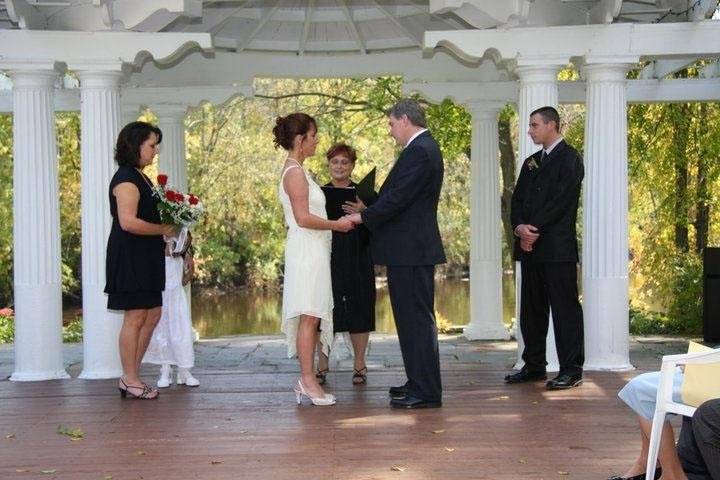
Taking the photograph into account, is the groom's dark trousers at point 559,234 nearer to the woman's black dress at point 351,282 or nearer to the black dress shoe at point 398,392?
the woman's black dress at point 351,282

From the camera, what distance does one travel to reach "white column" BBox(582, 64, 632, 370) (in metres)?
9.34

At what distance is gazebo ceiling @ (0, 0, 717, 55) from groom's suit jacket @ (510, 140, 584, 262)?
4.37 feet

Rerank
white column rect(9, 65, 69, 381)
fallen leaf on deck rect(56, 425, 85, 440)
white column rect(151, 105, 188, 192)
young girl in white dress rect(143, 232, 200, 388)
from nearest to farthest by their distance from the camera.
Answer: fallen leaf on deck rect(56, 425, 85, 440), young girl in white dress rect(143, 232, 200, 388), white column rect(9, 65, 69, 381), white column rect(151, 105, 188, 192)

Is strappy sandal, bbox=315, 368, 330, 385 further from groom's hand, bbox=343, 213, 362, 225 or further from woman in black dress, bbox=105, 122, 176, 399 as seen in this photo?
groom's hand, bbox=343, 213, 362, 225

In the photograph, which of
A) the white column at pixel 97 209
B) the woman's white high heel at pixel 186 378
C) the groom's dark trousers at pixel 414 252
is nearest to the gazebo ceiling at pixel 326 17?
the white column at pixel 97 209

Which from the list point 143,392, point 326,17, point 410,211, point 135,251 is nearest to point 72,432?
point 143,392

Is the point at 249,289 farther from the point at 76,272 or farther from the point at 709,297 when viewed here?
the point at 709,297

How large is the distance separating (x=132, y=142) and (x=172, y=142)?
5.06 metres

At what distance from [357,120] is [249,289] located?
11298mm

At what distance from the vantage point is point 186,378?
872 cm

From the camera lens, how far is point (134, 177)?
7.92m

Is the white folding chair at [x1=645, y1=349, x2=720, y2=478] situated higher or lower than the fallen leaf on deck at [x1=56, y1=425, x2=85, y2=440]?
higher

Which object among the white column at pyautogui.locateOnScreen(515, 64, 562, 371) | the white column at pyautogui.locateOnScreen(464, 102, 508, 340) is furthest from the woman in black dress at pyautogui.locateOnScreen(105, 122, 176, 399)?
the white column at pyautogui.locateOnScreen(464, 102, 508, 340)

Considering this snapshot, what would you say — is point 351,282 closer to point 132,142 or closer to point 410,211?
point 410,211
